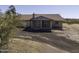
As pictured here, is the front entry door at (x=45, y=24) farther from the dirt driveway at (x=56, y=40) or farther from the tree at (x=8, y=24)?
the tree at (x=8, y=24)

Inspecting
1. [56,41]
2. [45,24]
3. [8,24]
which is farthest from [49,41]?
[8,24]

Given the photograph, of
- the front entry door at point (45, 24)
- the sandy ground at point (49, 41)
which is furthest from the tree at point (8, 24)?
the front entry door at point (45, 24)

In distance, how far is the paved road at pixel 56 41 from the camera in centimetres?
212

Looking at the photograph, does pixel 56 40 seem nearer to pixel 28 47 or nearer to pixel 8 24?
pixel 28 47

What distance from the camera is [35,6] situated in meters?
2.12

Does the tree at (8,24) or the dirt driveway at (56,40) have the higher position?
the tree at (8,24)

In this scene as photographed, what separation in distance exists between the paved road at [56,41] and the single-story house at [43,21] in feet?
0.23

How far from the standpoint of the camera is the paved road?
2.12m

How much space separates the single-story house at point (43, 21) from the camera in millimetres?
2080

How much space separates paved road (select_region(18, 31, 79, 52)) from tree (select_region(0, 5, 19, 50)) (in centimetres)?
10

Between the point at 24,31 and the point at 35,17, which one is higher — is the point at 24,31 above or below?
below
